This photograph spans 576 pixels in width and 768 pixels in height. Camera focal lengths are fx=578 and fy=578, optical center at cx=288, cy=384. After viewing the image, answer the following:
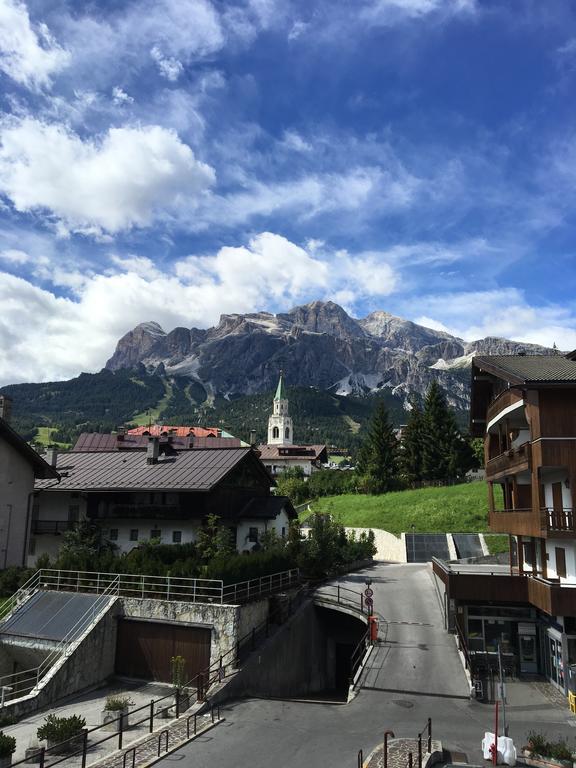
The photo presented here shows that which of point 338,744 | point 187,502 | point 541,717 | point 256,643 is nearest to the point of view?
point 338,744

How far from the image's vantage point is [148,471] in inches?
1646

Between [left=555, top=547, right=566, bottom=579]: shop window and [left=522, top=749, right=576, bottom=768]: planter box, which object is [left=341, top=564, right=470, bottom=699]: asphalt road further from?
[left=522, top=749, right=576, bottom=768]: planter box

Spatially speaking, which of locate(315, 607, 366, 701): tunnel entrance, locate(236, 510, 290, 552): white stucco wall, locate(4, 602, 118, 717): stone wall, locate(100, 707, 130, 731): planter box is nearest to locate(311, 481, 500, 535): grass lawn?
locate(236, 510, 290, 552): white stucco wall

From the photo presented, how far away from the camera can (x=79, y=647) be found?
75.7 feet

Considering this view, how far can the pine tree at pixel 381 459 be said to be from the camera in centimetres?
6638

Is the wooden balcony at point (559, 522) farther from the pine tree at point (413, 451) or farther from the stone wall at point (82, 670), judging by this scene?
the pine tree at point (413, 451)

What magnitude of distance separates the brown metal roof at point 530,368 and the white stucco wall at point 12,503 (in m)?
27.5

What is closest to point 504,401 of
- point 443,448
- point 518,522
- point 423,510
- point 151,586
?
point 518,522

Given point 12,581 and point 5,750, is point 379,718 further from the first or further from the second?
point 12,581

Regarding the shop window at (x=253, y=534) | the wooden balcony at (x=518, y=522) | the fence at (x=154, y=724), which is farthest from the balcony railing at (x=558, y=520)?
the shop window at (x=253, y=534)

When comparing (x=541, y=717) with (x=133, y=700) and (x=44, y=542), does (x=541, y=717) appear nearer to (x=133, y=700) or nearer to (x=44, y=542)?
(x=133, y=700)

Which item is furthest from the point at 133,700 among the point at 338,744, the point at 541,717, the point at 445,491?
the point at 445,491

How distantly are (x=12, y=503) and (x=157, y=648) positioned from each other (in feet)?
52.0

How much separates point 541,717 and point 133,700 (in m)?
14.6
